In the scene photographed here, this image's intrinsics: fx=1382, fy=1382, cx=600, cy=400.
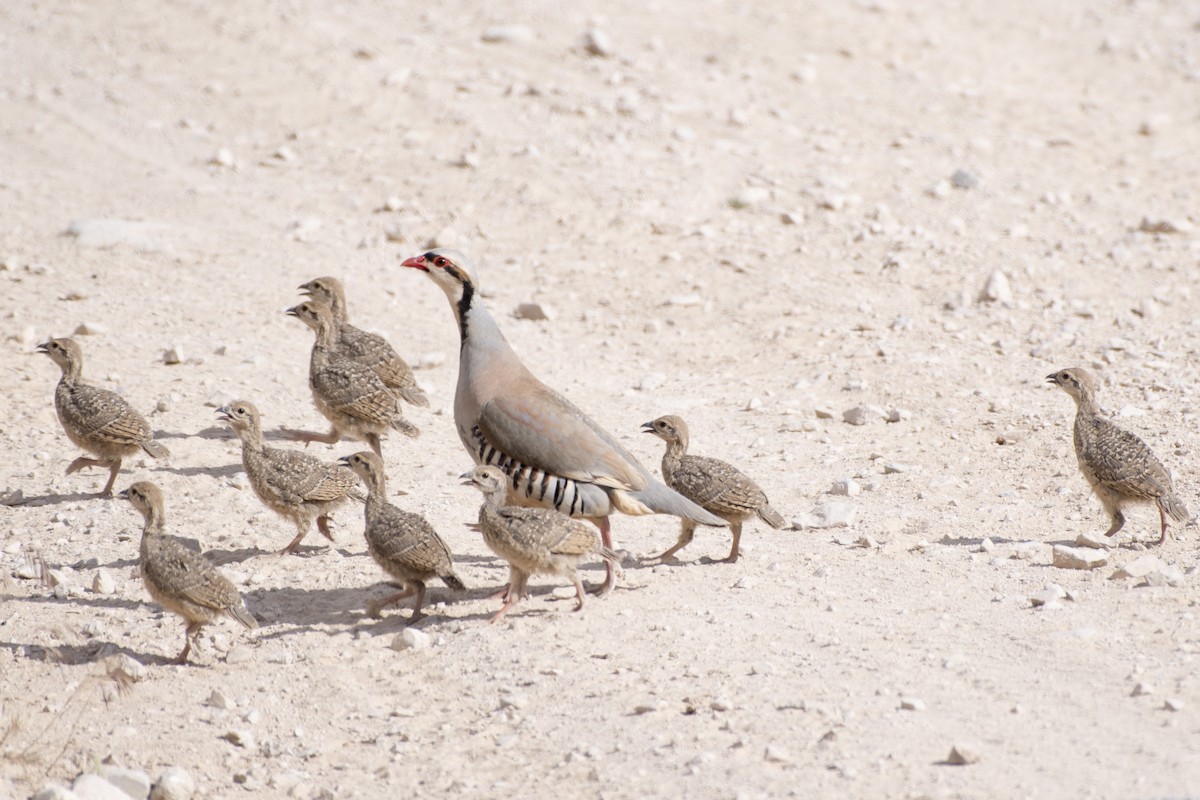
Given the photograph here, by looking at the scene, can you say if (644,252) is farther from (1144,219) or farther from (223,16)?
(223,16)

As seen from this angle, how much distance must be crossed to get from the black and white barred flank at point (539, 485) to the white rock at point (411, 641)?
1.21 m

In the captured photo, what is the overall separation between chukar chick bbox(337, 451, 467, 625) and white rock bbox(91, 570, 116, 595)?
1524mm

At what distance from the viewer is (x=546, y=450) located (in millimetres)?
8141

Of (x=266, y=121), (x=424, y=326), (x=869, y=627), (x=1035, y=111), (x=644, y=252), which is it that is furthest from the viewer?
(x=1035, y=111)

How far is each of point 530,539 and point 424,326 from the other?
5271mm

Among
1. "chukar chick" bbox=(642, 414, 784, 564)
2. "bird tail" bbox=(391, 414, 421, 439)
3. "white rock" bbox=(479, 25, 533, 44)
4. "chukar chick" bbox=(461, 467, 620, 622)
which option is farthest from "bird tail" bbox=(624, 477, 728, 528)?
"white rock" bbox=(479, 25, 533, 44)

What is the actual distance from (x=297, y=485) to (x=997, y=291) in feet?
23.4

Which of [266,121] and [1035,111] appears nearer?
[266,121]

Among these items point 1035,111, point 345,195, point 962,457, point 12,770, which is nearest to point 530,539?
point 12,770

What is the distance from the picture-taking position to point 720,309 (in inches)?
495

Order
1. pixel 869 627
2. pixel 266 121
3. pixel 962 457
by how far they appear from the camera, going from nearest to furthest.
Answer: pixel 869 627 → pixel 962 457 → pixel 266 121

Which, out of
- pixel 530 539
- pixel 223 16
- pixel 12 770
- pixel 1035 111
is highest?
pixel 1035 111

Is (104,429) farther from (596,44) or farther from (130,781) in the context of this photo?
(596,44)

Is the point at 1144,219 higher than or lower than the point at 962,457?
higher
